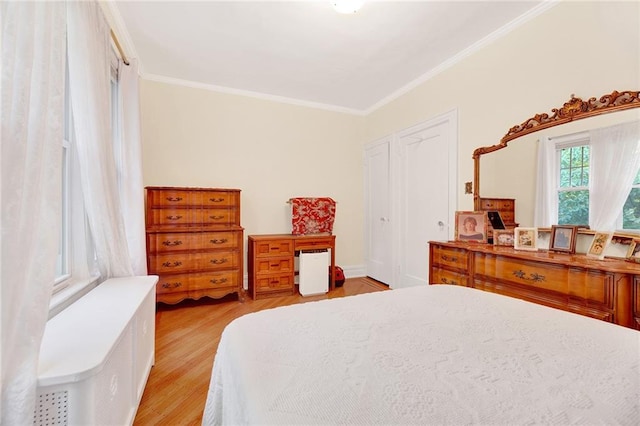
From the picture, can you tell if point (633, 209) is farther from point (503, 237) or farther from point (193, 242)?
point (193, 242)

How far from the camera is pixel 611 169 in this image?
1.77 meters

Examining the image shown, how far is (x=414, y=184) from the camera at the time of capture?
3.61m

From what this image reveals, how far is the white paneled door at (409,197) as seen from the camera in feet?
10.3

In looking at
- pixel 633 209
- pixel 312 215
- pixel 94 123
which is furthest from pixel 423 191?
pixel 94 123

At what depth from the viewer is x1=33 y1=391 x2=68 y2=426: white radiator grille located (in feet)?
2.86

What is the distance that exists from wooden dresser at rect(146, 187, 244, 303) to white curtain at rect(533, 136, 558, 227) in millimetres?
2914

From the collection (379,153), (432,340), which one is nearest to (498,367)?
(432,340)

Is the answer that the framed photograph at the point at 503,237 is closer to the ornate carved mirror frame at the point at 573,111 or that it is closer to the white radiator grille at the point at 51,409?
the ornate carved mirror frame at the point at 573,111

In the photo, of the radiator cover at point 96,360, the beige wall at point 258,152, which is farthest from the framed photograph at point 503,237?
the radiator cover at point 96,360

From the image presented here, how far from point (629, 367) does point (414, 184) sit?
295 centimetres

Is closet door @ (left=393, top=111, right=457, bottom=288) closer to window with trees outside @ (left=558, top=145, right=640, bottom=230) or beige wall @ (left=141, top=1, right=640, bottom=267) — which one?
beige wall @ (left=141, top=1, right=640, bottom=267)

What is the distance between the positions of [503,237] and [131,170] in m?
3.17

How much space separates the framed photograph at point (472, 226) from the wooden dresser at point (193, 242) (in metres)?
2.39

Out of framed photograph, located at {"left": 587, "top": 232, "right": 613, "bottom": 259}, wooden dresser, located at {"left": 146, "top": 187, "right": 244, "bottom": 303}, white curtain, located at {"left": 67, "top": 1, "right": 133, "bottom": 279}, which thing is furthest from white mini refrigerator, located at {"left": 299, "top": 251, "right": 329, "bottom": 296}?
framed photograph, located at {"left": 587, "top": 232, "right": 613, "bottom": 259}
